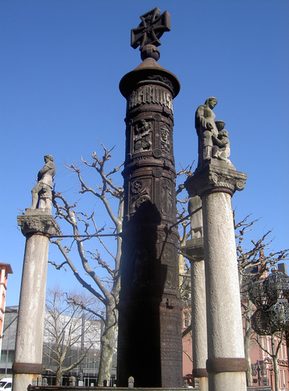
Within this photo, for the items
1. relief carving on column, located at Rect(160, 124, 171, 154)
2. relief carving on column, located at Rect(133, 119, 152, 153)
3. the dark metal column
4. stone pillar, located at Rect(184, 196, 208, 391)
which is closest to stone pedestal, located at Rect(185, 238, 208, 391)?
stone pillar, located at Rect(184, 196, 208, 391)

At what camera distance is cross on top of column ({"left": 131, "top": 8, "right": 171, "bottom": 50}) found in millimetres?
11259

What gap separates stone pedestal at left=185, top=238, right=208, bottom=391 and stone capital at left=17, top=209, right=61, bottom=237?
3.25m

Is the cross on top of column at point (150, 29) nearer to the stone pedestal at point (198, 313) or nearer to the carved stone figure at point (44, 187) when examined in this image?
the carved stone figure at point (44, 187)

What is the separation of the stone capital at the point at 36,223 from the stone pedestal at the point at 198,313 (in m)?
3.25

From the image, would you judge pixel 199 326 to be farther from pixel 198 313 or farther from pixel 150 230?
pixel 150 230

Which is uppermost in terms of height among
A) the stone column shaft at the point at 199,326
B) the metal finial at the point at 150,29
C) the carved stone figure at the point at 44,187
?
the metal finial at the point at 150,29

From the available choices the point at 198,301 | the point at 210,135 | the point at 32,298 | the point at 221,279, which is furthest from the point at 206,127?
the point at 32,298

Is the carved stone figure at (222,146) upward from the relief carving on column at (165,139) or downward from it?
downward

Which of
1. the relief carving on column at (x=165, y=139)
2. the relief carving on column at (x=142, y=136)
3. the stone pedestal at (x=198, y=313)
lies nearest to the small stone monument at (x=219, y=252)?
the relief carving on column at (x=165, y=139)

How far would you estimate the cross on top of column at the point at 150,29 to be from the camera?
36.9 ft

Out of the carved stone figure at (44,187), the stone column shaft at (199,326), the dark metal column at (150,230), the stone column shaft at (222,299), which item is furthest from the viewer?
the carved stone figure at (44,187)

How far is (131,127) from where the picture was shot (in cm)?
1048

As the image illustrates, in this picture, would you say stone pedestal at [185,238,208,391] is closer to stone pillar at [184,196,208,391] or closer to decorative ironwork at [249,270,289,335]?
stone pillar at [184,196,208,391]

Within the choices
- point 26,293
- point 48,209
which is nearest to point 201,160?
point 48,209
